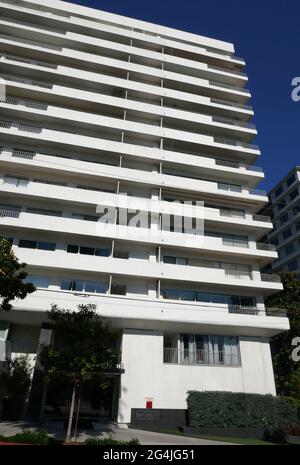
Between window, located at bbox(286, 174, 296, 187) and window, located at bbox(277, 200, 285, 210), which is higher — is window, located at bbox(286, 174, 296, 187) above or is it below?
above

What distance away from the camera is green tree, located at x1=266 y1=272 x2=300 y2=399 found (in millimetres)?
30469

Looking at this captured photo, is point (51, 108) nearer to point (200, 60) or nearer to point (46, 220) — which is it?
point (46, 220)

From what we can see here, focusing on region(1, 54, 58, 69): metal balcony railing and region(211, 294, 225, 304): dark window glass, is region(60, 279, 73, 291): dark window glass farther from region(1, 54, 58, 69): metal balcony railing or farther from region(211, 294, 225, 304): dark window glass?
region(1, 54, 58, 69): metal balcony railing

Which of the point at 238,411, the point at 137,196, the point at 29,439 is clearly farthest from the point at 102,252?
the point at 29,439

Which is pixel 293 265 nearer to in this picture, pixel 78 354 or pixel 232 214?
pixel 232 214

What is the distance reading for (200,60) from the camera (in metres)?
40.9

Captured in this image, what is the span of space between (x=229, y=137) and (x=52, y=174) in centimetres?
1980

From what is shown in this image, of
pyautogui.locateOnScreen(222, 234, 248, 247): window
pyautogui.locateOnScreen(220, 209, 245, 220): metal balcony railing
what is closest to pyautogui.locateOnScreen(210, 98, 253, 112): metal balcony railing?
pyautogui.locateOnScreen(220, 209, 245, 220): metal balcony railing

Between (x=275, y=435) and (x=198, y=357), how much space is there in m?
7.49

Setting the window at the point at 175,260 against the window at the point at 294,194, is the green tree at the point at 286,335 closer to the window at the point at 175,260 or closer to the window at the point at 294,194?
the window at the point at 175,260

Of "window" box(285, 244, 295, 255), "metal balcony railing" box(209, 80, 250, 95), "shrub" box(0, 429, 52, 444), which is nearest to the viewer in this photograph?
"shrub" box(0, 429, 52, 444)

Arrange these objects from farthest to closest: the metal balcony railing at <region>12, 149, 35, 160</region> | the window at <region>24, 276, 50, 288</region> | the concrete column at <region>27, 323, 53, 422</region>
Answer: the metal balcony railing at <region>12, 149, 35, 160</region> → the window at <region>24, 276, 50, 288</region> → the concrete column at <region>27, 323, 53, 422</region>

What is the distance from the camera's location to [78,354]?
14938mm

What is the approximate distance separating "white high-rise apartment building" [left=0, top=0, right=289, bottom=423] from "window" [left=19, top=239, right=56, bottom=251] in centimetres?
8
